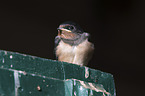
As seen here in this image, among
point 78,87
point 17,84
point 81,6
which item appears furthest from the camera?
point 81,6

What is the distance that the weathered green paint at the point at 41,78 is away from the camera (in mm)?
1396

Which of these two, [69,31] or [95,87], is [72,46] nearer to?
[69,31]

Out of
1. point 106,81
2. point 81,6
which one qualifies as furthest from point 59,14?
point 106,81

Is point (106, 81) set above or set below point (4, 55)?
below

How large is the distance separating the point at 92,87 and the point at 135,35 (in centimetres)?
291

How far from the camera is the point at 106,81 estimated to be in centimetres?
182

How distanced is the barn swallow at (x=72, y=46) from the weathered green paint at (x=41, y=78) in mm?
1346

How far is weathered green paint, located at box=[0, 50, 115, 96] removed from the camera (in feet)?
4.58

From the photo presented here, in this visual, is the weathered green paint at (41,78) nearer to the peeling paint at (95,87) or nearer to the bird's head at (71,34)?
the peeling paint at (95,87)

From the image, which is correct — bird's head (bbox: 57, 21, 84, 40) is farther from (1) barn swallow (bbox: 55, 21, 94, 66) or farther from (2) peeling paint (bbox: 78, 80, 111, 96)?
(2) peeling paint (bbox: 78, 80, 111, 96)

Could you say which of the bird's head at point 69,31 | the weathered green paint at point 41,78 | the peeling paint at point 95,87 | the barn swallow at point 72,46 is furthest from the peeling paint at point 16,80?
→ the bird's head at point 69,31

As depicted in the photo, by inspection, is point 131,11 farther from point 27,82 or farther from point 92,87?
point 27,82

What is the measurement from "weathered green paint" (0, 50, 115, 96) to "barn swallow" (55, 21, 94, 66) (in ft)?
4.41

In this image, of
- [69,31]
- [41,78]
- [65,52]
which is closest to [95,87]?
[41,78]
